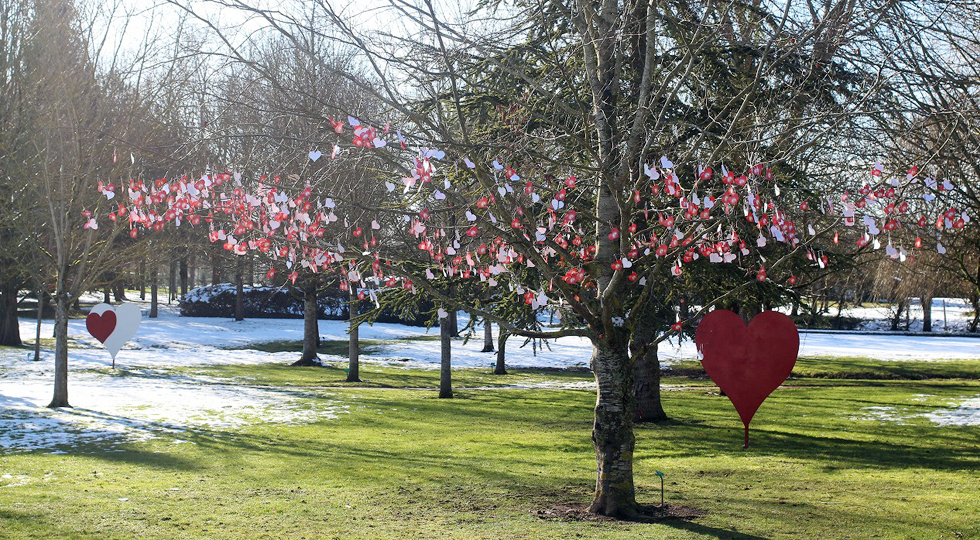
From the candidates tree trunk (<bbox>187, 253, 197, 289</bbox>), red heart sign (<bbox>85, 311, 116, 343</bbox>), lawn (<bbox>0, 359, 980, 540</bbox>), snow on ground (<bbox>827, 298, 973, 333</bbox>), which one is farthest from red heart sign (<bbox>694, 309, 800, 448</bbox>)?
snow on ground (<bbox>827, 298, 973, 333</bbox>)

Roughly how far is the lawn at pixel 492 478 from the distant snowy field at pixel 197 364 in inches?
41.8

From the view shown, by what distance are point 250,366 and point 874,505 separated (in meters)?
20.9

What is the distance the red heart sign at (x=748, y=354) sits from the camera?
5965mm

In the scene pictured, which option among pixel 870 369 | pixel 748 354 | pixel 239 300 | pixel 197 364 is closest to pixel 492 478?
pixel 748 354

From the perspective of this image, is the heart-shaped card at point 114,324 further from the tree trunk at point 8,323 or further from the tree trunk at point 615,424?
the tree trunk at point 8,323

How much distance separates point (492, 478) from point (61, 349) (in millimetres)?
8939

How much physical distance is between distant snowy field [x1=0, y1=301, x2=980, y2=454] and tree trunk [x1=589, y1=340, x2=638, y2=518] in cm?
743

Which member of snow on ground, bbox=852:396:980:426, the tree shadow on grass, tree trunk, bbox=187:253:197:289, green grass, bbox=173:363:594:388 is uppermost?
tree trunk, bbox=187:253:197:289

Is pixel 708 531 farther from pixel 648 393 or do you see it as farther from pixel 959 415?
pixel 959 415

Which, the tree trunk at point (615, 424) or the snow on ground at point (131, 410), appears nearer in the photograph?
the tree trunk at point (615, 424)

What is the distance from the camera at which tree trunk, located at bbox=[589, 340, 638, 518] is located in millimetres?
7031

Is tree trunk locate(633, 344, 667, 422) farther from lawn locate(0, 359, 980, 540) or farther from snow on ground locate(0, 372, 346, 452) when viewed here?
snow on ground locate(0, 372, 346, 452)

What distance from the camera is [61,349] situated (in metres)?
14.4

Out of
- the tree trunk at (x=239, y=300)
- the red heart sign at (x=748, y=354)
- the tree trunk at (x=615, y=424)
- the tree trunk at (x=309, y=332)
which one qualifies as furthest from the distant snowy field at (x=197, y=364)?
the red heart sign at (x=748, y=354)
